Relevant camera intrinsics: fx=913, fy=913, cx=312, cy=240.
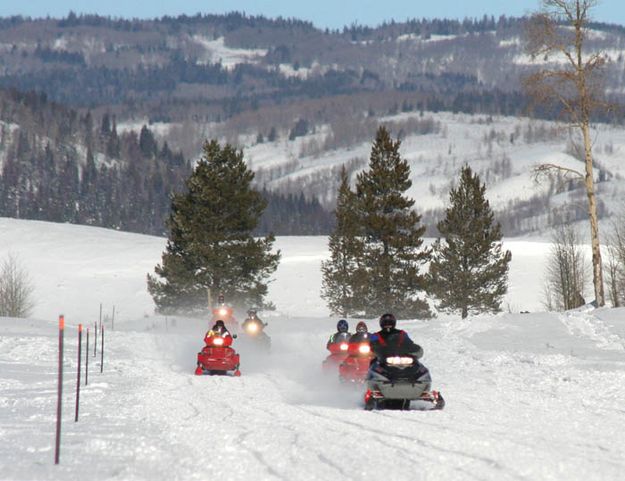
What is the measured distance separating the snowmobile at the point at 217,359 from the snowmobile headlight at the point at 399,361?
669 cm

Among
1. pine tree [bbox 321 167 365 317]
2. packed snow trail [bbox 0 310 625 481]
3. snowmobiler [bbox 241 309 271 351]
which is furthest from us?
pine tree [bbox 321 167 365 317]

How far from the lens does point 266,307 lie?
47.9m

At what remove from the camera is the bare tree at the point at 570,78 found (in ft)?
92.6

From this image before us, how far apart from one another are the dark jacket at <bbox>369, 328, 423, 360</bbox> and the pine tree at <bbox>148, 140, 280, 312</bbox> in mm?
29192

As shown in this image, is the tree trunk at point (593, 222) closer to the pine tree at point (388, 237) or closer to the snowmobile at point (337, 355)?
the snowmobile at point (337, 355)

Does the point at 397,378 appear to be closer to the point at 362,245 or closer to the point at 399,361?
the point at 399,361

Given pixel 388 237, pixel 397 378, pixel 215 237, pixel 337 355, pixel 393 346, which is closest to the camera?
pixel 397 378

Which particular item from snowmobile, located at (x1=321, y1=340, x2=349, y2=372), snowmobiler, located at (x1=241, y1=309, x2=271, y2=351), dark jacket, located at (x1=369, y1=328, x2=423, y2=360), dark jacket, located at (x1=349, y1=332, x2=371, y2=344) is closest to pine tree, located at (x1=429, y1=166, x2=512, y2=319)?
snowmobiler, located at (x1=241, y1=309, x2=271, y2=351)

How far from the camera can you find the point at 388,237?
44438 millimetres

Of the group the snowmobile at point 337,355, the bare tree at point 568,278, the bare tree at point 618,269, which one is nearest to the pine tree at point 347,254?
the bare tree at point 568,278

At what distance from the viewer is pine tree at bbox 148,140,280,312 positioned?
4338 centimetres

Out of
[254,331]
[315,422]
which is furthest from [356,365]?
[254,331]

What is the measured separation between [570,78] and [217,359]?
50.1 feet

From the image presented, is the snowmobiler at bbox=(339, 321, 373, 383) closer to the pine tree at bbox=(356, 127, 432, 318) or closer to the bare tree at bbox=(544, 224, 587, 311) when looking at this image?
the bare tree at bbox=(544, 224, 587, 311)
